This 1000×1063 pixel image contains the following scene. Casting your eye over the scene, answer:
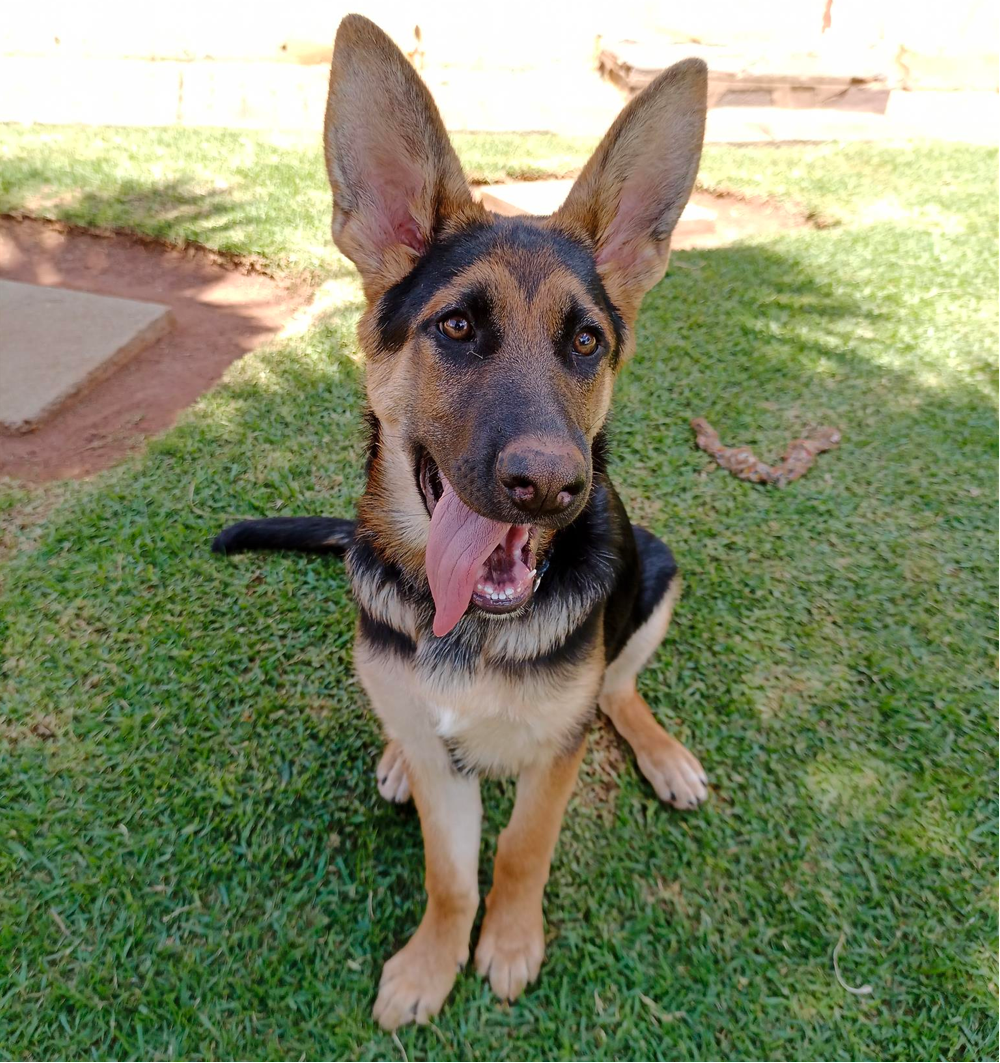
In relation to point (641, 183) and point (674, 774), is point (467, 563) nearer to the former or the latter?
point (641, 183)

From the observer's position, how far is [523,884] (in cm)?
240

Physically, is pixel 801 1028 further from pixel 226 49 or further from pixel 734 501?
pixel 226 49

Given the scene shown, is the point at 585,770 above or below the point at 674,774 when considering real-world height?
below

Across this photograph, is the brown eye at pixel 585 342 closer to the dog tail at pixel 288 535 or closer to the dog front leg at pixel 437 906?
the dog front leg at pixel 437 906

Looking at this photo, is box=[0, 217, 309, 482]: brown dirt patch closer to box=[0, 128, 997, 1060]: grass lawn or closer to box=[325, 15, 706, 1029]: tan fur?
box=[0, 128, 997, 1060]: grass lawn

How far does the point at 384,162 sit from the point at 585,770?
226 cm

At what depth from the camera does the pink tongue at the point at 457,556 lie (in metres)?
1.92

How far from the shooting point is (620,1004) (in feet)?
7.81

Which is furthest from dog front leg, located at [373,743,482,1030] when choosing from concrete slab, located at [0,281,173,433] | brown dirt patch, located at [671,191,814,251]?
brown dirt patch, located at [671,191,814,251]

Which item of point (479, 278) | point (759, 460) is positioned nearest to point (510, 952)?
point (479, 278)

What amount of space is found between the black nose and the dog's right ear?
85 cm

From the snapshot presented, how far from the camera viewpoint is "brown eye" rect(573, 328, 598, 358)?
2125mm

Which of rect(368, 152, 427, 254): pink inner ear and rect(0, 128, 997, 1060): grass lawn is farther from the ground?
rect(368, 152, 427, 254): pink inner ear

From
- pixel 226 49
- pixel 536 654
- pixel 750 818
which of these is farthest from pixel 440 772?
pixel 226 49
